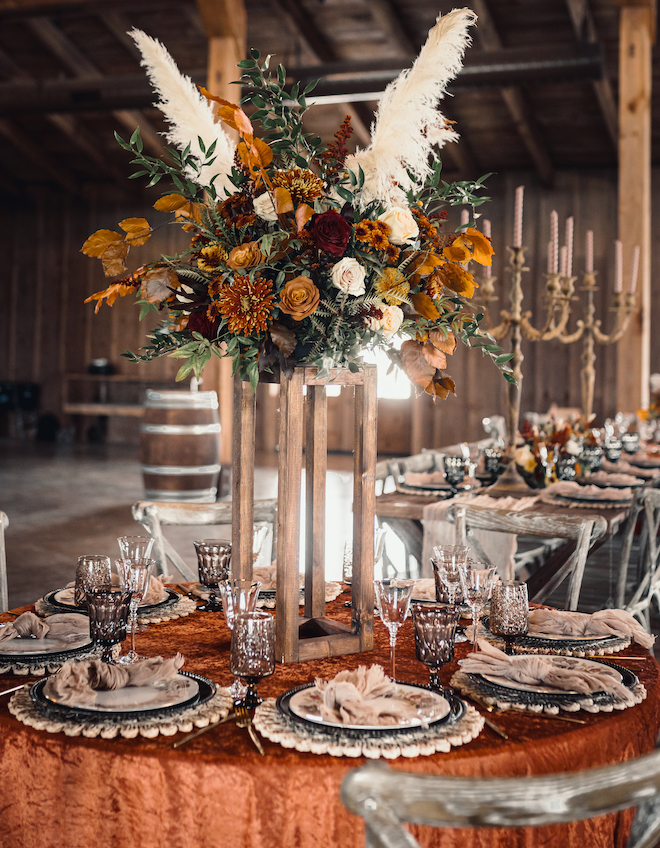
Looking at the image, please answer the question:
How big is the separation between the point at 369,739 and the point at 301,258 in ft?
2.81

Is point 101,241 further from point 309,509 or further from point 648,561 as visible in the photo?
point 648,561

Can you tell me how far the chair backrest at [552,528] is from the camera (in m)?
2.57

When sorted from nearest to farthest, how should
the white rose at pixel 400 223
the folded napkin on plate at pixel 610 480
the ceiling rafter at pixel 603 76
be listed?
the white rose at pixel 400 223 → the folded napkin on plate at pixel 610 480 → the ceiling rafter at pixel 603 76

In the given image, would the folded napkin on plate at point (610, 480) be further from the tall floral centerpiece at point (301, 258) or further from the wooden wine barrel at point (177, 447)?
the wooden wine barrel at point (177, 447)

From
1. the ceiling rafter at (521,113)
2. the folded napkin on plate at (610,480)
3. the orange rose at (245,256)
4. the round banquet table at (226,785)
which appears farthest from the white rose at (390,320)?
the ceiling rafter at (521,113)

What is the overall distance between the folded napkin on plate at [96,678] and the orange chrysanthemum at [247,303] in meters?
0.62

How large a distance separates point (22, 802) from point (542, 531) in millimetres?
1735

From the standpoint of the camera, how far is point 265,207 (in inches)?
63.9

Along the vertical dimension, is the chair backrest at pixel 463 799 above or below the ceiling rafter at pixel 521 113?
below

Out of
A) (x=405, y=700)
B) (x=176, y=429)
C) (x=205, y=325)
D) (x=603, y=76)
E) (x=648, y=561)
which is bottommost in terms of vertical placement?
(x=648, y=561)

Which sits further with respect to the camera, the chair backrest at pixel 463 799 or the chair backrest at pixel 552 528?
the chair backrest at pixel 552 528

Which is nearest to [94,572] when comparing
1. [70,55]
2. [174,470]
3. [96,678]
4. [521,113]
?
[96,678]

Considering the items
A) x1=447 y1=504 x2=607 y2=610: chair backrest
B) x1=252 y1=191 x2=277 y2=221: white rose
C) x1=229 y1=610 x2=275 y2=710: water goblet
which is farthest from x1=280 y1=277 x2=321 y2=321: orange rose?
x1=447 y1=504 x2=607 y2=610: chair backrest

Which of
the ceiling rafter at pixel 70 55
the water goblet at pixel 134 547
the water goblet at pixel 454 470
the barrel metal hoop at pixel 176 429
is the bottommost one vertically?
the water goblet at pixel 134 547
